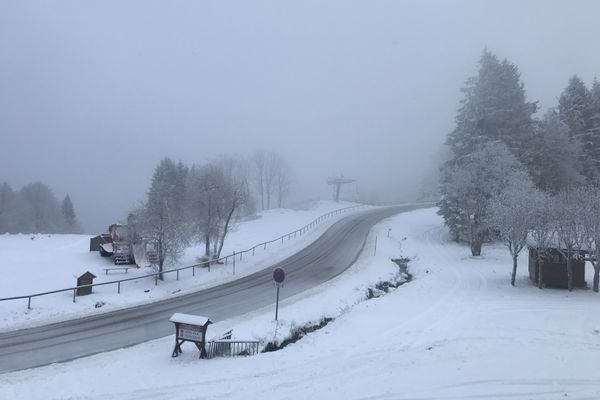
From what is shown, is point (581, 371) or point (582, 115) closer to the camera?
point (581, 371)

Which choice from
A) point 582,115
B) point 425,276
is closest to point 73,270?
point 425,276

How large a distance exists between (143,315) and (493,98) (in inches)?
1579

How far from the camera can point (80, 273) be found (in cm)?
3181

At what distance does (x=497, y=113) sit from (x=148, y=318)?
3969 centimetres

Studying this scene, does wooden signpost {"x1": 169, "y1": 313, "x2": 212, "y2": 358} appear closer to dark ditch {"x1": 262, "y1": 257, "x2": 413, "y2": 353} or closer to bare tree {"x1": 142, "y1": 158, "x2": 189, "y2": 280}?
dark ditch {"x1": 262, "y1": 257, "x2": 413, "y2": 353}

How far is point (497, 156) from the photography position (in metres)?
41.0

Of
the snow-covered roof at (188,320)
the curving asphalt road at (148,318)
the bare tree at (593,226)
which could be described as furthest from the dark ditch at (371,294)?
the bare tree at (593,226)

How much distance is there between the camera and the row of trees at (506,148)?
40.1 metres

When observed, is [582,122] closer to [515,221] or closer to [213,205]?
[515,221]

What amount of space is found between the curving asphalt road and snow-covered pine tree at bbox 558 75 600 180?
100 ft

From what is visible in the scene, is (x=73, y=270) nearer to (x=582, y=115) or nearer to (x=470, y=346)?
(x=470, y=346)

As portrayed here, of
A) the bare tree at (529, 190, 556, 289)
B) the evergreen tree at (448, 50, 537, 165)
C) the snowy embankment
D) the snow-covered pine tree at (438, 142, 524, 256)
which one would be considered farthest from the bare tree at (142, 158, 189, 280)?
the evergreen tree at (448, 50, 537, 165)

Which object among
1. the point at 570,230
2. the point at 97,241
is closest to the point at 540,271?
the point at 570,230

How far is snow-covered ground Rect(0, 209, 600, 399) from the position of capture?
39.7 ft
